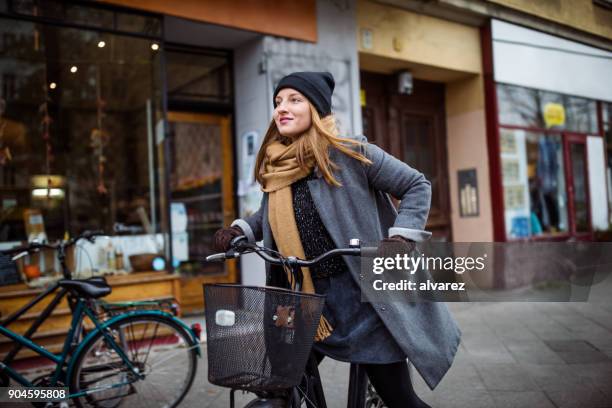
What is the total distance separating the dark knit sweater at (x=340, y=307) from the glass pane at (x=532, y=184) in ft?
24.6

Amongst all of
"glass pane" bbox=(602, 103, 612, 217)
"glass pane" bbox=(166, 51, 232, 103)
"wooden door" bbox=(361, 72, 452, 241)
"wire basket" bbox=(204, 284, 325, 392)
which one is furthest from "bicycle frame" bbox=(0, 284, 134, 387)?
"glass pane" bbox=(602, 103, 612, 217)

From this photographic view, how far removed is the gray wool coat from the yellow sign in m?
8.21

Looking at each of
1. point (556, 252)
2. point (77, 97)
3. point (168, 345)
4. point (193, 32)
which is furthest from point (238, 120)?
point (556, 252)

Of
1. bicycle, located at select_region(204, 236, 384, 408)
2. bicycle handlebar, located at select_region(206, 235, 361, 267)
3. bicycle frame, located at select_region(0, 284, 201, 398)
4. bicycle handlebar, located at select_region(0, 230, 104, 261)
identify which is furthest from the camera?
bicycle handlebar, located at select_region(0, 230, 104, 261)

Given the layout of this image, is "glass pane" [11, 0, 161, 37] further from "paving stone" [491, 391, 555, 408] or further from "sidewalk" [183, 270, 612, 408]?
"paving stone" [491, 391, 555, 408]

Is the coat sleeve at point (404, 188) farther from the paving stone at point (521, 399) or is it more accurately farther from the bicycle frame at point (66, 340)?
the paving stone at point (521, 399)

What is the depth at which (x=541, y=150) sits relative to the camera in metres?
9.54

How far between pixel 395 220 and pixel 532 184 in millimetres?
8140

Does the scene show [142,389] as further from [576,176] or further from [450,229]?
[576,176]

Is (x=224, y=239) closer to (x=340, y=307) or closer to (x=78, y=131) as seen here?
(x=340, y=307)

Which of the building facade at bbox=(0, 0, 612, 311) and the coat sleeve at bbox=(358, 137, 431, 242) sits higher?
the building facade at bbox=(0, 0, 612, 311)

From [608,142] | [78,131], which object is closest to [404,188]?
[78,131]

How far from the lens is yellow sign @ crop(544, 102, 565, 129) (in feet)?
30.8

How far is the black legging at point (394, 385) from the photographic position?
2.22m
